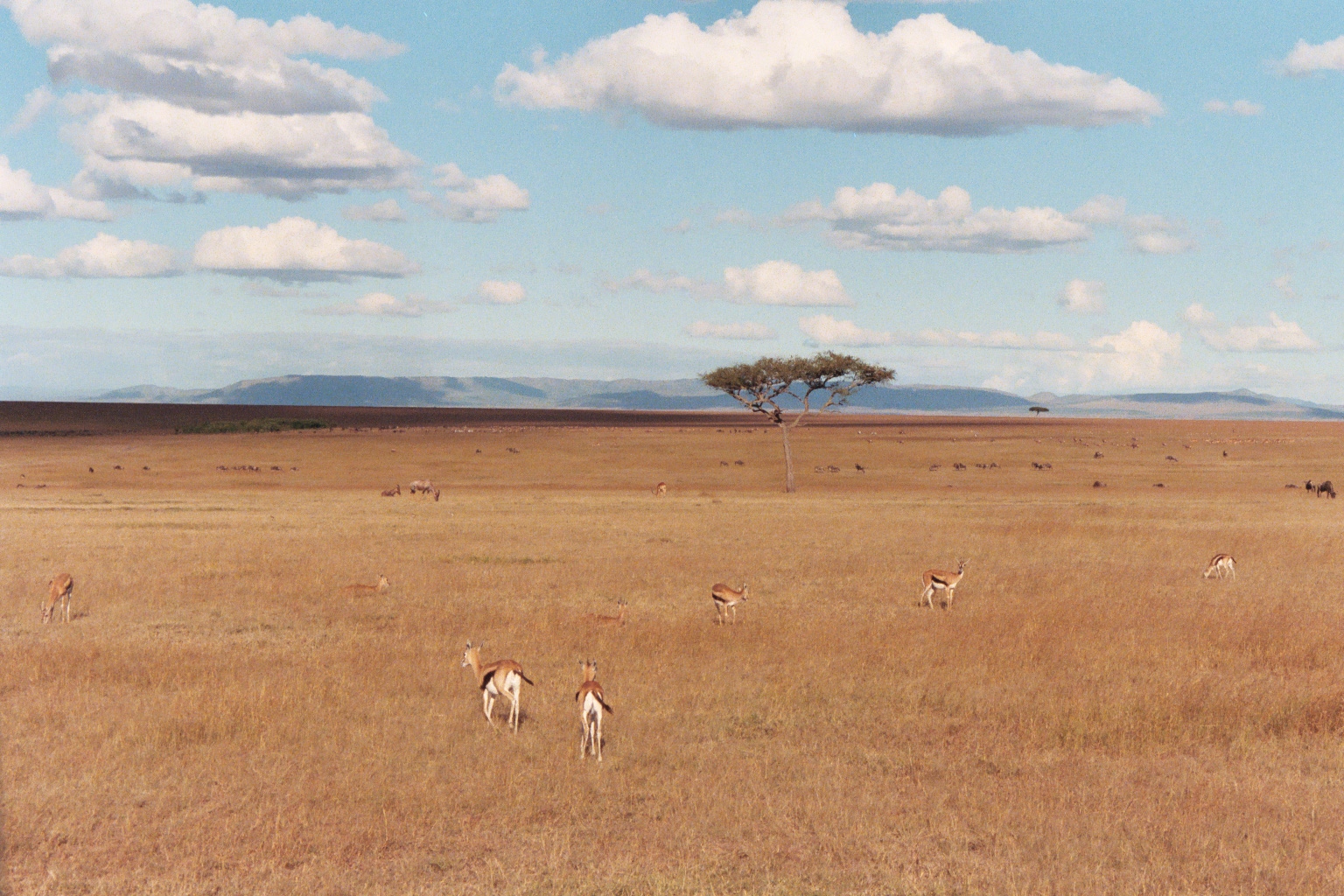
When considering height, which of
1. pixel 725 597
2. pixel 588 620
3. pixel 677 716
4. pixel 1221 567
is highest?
pixel 725 597

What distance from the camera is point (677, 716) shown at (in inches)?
514

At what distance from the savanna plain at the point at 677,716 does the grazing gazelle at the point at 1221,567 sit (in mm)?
464

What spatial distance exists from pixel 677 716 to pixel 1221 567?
54.0 ft

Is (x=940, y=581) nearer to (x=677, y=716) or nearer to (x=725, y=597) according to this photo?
(x=725, y=597)

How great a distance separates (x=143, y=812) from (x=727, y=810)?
512cm

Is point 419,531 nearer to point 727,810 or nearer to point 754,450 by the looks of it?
point 727,810

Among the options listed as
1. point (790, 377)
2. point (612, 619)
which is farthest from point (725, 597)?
point (790, 377)

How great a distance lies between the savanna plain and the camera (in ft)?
29.9

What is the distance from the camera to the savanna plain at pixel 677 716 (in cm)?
911

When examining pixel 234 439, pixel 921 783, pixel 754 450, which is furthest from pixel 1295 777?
pixel 234 439

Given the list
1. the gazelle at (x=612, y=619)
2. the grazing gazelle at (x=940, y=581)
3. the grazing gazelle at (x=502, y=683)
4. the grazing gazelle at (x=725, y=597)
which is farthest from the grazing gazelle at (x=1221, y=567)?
the grazing gazelle at (x=502, y=683)

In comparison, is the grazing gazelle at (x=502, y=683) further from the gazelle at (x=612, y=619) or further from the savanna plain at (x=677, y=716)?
the gazelle at (x=612, y=619)

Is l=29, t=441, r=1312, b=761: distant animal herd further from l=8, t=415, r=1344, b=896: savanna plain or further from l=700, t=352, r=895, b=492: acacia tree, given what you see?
l=700, t=352, r=895, b=492: acacia tree

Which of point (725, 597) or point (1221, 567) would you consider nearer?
point (725, 597)
